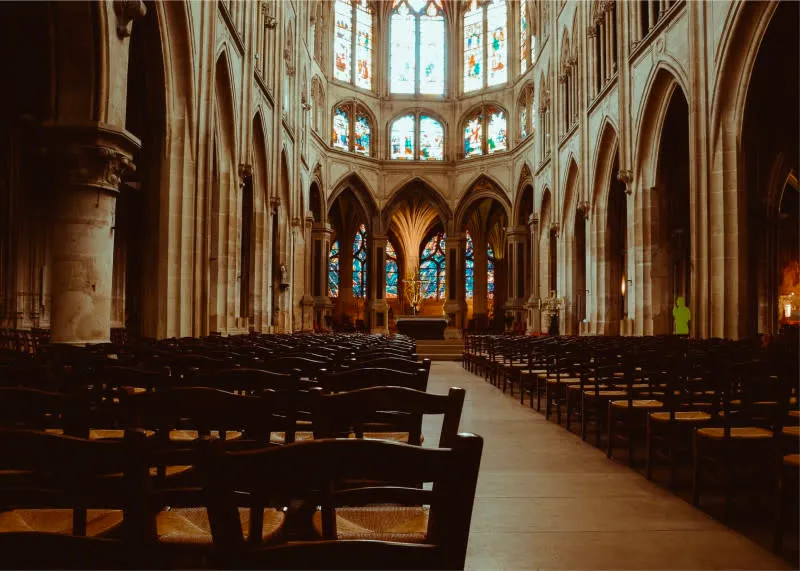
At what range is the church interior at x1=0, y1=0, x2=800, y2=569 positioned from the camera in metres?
2.60

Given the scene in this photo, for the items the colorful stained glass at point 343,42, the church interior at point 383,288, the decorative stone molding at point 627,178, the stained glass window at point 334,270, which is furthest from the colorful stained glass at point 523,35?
the decorative stone molding at point 627,178

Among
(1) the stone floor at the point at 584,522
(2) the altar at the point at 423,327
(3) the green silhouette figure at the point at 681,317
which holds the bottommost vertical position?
(1) the stone floor at the point at 584,522

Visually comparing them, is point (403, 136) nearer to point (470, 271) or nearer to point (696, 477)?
point (470, 271)

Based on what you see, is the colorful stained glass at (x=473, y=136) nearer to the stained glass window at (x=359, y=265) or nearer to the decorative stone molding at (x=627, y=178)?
the stained glass window at (x=359, y=265)

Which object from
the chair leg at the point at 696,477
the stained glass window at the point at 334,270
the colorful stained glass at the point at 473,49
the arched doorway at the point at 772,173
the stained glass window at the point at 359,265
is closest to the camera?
the chair leg at the point at 696,477

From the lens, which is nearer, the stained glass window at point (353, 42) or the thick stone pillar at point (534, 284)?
the thick stone pillar at point (534, 284)

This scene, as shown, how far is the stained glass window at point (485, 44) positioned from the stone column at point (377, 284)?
10833 millimetres

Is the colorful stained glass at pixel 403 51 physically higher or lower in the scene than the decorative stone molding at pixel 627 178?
higher

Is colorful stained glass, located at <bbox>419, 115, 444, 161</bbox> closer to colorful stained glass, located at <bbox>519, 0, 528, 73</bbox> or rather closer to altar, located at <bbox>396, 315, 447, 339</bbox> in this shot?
colorful stained glass, located at <bbox>519, 0, 528, 73</bbox>

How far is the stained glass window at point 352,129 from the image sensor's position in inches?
1623

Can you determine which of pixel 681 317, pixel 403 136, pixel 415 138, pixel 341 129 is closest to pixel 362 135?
pixel 341 129

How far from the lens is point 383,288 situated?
143 ft

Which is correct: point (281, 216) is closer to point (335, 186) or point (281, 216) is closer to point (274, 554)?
point (335, 186)

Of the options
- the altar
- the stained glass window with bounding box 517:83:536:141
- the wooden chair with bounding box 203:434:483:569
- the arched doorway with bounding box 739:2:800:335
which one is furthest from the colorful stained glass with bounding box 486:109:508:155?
the wooden chair with bounding box 203:434:483:569
